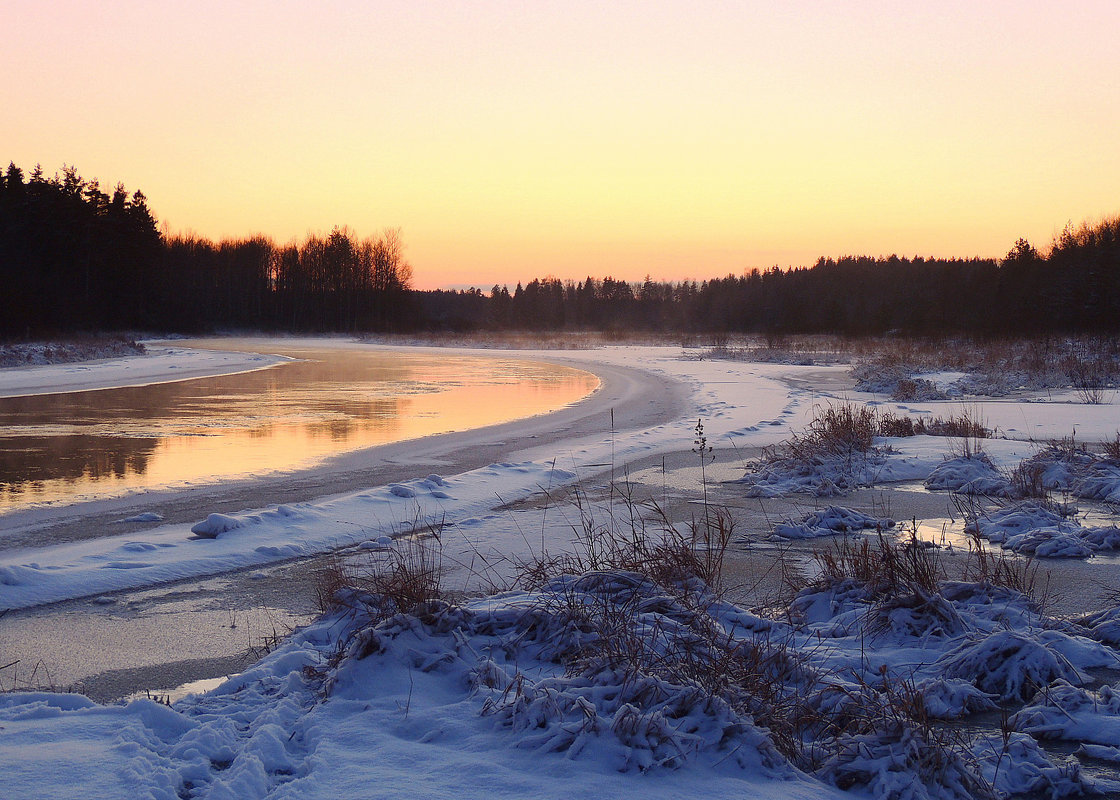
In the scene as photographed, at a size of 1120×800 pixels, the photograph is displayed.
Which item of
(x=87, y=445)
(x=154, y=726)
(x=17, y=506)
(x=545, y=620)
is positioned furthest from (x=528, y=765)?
(x=87, y=445)

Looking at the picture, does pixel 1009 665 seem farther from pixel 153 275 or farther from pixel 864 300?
pixel 864 300

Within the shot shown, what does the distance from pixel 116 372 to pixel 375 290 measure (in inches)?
2552

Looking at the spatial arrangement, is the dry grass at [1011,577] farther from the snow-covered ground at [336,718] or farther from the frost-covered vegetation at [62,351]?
the frost-covered vegetation at [62,351]

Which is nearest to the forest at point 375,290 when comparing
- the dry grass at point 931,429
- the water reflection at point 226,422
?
the water reflection at point 226,422

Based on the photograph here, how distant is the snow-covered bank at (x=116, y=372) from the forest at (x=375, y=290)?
29.0ft

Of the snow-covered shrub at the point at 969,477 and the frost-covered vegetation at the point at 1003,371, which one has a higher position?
the frost-covered vegetation at the point at 1003,371

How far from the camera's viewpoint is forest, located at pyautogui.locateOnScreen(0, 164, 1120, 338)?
51.3m

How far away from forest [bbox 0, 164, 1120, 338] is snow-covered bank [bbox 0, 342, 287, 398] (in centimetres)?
883

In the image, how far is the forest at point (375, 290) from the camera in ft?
168

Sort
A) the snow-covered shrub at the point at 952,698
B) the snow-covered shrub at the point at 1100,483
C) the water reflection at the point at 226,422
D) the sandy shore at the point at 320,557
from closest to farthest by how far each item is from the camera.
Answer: the snow-covered shrub at the point at 952,698 → the sandy shore at the point at 320,557 → the snow-covered shrub at the point at 1100,483 → the water reflection at the point at 226,422

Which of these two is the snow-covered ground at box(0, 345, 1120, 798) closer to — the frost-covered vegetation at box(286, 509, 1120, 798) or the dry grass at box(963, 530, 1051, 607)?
the frost-covered vegetation at box(286, 509, 1120, 798)

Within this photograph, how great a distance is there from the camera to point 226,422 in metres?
14.6

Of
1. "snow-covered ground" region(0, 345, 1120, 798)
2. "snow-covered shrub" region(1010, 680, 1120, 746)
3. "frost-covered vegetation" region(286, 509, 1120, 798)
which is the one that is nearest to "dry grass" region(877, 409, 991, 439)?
"snow-covered ground" region(0, 345, 1120, 798)

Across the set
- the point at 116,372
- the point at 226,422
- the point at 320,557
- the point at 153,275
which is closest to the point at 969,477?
the point at 320,557
